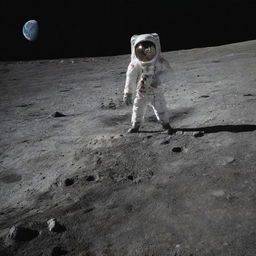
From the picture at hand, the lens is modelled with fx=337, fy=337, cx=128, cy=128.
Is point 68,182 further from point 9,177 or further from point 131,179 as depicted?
point 9,177

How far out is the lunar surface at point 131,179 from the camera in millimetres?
2418

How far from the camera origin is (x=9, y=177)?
3822 millimetres

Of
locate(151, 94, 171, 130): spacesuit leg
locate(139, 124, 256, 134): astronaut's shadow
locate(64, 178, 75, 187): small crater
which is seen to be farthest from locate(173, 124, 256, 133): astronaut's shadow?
locate(64, 178, 75, 187): small crater

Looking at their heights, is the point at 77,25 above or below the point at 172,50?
above

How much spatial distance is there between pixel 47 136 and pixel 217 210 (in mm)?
3032

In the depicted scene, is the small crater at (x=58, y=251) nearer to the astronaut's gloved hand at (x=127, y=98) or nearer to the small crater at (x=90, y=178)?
the small crater at (x=90, y=178)

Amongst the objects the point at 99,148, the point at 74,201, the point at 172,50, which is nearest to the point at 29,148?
the point at 99,148

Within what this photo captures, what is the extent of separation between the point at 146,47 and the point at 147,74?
33cm

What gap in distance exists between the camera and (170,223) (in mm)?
2523

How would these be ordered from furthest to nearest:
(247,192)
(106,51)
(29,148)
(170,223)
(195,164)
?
(106,51) → (29,148) → (195,164) → (247,192) → (170,223)

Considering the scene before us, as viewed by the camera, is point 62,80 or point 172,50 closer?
point 62,80

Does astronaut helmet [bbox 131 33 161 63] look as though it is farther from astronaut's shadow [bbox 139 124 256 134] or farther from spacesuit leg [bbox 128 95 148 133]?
astronaut's shadow [bbox 139 124 256 134]

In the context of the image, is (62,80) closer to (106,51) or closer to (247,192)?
(106,51)

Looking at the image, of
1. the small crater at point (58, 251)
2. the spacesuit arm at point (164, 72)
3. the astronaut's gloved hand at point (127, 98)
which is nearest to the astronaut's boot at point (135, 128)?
the astronaut's gloved hand at point (127, 98)
